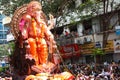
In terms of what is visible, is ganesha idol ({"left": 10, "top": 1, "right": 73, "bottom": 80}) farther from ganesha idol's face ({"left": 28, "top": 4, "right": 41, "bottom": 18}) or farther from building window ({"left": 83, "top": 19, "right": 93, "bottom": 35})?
building window ({"left": 83, "top": 19, "right": 93, "bottom": 35})

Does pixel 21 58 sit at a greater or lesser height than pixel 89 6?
lesser

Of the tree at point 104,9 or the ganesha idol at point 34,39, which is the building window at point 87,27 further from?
the ganesha idol at point 34,39

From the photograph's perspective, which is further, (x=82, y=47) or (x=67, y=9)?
(x=82, y=47)

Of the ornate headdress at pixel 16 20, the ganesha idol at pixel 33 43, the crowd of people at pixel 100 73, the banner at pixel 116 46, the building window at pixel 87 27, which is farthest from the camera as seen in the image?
the building window at pixel 87 27

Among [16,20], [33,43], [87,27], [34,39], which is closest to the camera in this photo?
[33,43]

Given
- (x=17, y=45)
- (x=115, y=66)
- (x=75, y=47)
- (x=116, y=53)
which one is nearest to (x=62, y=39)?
(x=75, y=47)

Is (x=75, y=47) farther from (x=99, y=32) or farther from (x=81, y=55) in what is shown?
(x=99, y=32)

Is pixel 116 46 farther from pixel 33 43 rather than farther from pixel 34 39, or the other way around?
pixel 33 43

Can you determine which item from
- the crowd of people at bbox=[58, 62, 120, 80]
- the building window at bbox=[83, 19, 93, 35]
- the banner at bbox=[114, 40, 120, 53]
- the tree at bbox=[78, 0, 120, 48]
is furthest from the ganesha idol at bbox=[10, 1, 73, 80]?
the building window at bbox=[83, 19, 93, 35]

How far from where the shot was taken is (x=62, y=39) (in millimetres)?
34250

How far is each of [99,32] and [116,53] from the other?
263 centimetres

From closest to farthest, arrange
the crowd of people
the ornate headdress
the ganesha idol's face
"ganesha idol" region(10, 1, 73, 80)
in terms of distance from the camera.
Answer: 1. "ganesha idol" region(10, 1, 73, 80)
2. the ganesha idol's face
3. the ornate headdress
4. the crowd of people

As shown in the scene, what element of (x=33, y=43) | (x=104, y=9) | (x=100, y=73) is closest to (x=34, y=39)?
(x=33, y=43)

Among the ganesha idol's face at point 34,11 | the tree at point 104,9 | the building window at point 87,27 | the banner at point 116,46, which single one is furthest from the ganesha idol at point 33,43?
the building window at point 87,27
